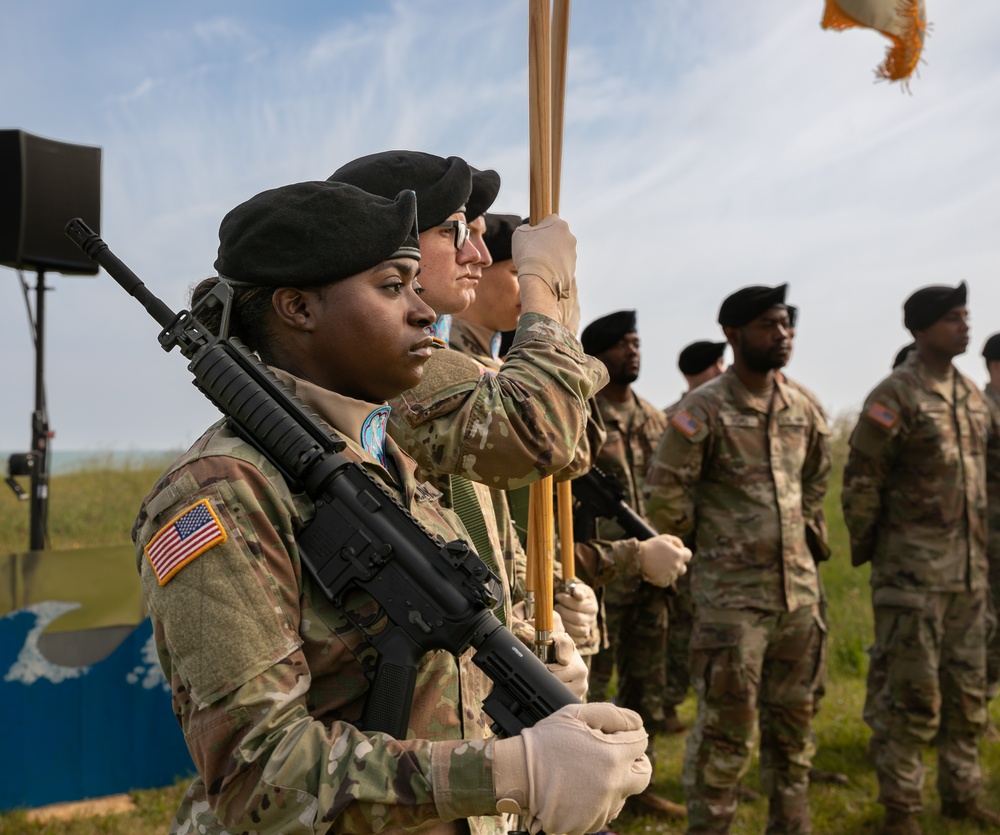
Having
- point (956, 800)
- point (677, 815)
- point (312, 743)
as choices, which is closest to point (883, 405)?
point (956, 800)

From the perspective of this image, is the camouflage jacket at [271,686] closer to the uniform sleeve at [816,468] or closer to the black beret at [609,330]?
the uniform sleeve at [816,468]

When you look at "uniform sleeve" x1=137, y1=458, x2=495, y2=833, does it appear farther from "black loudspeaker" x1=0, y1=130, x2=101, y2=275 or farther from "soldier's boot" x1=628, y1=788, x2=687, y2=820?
"black loudspeaker" x1=0, y1=130, x2=101, y2=275

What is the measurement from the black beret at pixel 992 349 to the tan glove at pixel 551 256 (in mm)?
6599

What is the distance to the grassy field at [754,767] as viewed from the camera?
5172 millimetres

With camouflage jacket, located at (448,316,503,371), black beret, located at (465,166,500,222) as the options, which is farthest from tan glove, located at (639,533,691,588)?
black beret, located at (465,166,500,222)

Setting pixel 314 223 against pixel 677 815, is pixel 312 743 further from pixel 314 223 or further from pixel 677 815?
pixel 677 815

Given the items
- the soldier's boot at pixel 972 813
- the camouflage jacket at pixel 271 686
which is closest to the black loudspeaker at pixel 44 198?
the camouflage jacket at pixel 271 686

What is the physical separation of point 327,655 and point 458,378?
0.80 m

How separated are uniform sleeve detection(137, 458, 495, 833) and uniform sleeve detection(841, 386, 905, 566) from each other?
15.2 feet

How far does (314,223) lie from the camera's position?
1.74 metres

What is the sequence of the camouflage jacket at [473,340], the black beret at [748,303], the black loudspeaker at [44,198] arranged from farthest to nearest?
the black loudspeaker at [44,198]
the black beret at [748,303]
the camouflage jacket at [473,340]

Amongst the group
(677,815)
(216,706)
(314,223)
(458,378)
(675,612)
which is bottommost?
(677,815)

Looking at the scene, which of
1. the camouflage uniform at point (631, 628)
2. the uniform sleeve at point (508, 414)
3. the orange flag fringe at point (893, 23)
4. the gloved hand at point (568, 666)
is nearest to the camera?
the uniform sleeve at point (508, 414)

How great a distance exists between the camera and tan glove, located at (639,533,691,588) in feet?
12.8
